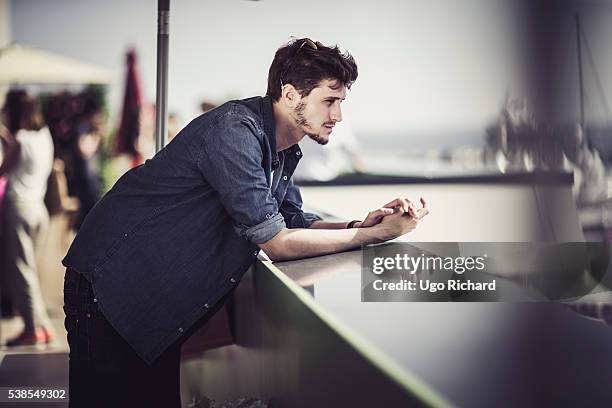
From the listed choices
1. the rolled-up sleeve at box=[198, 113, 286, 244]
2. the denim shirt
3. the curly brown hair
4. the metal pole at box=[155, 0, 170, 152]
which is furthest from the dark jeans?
the metal pole at box=[155, 0, 170, 152]

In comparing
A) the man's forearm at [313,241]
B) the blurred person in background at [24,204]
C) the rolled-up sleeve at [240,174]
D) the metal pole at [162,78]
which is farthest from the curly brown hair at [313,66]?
the blurred person in background at [24,204]

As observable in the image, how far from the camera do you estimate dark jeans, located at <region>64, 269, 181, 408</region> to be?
1.26 m

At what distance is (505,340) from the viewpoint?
2.78ft

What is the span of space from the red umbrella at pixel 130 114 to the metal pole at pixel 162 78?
3.89ft

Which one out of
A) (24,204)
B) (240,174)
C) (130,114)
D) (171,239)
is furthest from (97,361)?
(130,114)

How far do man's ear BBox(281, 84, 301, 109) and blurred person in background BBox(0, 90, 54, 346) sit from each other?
232 cm

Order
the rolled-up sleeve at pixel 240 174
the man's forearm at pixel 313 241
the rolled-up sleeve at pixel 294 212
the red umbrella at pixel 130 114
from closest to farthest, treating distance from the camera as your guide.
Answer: the rolled-up sleeve at pixel 240 174, the man's forearm at pixel 313 241, the rolled-up sleeve at pixel 294 212, the red umbrella at pixel 130 114

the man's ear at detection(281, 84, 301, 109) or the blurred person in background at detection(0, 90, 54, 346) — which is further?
the blurred person in background at detection(0, 90, 54, 346)

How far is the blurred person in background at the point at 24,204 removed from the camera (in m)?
3.27

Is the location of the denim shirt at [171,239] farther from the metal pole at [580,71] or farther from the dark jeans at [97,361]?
the metal pole at [580,71]

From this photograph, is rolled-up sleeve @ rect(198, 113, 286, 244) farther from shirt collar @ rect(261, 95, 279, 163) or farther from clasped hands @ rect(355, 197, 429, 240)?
clasped hands @ rect(355, 197, 429, 240)

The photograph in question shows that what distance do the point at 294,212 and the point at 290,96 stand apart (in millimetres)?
329

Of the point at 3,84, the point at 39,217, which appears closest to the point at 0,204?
the point at 39,217

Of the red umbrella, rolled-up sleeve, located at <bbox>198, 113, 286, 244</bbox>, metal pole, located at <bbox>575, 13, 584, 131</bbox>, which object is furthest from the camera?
the red umbrella
